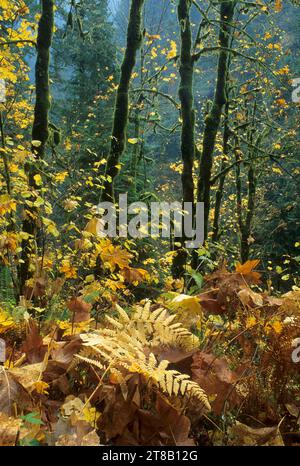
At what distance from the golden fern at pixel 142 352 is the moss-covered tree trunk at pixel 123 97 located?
240 inches

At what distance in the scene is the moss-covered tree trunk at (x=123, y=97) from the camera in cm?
784

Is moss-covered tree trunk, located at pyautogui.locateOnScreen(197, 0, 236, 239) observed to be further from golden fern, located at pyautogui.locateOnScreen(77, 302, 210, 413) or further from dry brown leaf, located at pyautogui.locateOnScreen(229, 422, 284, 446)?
dry brown leaf, located at pyautogui.locateOnScreen(229, 422, 284, 446)

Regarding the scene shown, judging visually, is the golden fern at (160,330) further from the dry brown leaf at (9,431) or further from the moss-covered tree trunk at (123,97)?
the moss-covered tree trunk at (123,97)

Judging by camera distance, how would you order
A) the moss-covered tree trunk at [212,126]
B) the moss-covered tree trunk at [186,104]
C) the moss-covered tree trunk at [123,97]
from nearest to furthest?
the moss-covered tree trunk at [123,97] < the moss-covered tree trunk at [186,104] < the moss-covered tree trunk at [212,126]

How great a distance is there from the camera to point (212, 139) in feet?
31.5

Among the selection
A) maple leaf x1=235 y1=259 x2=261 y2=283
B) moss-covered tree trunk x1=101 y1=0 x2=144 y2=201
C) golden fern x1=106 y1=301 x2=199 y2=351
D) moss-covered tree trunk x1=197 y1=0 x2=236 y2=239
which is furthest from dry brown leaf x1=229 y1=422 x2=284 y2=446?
moss-covered tree trunk x1=197 y1=0 x2=236 y2=239

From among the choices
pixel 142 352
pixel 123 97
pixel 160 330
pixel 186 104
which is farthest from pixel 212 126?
pixel 142 352

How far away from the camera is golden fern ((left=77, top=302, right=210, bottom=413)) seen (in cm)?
143

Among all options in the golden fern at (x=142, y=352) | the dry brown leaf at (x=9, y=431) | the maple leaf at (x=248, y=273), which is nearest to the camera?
the dry brown leaf at (x=9, y=431)

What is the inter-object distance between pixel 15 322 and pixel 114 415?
1.30m

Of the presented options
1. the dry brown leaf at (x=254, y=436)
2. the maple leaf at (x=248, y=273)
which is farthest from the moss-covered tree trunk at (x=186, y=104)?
the dry brown leaf at (x=254, y=436)

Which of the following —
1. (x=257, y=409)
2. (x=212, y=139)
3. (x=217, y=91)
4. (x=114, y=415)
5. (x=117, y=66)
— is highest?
(x=117, y=66)
